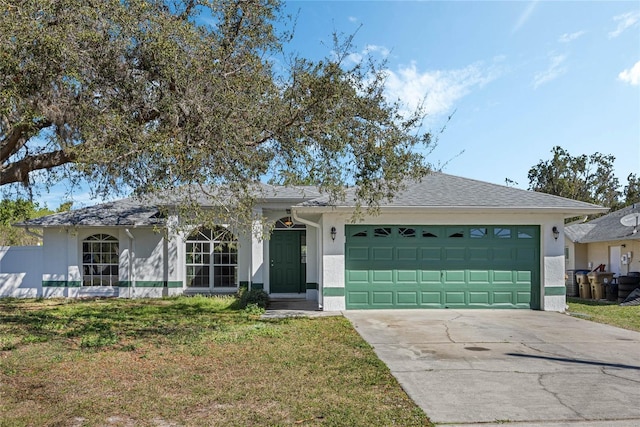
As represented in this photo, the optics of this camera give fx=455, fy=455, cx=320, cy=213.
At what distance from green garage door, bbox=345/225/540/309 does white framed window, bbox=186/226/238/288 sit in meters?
5.06

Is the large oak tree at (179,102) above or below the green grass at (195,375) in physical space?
above

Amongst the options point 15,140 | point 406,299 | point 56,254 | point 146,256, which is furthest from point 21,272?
point 406,299

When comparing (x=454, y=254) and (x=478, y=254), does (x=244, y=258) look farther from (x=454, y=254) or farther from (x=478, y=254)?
(x=478, y=254)

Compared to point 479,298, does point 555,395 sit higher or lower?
A: lower

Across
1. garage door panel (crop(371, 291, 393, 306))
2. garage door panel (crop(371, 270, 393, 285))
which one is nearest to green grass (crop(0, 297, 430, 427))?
garage door panel (crop(371, 291, 393, 306))

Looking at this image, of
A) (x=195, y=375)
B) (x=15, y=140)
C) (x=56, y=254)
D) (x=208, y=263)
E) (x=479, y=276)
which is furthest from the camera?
(x=56, y=254)

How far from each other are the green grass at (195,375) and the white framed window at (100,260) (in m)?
5.02

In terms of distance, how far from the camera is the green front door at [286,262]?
15.1 m

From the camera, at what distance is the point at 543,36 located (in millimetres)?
10414

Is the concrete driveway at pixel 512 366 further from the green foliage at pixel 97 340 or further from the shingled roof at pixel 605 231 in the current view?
the shingled roof at pixel 605 231

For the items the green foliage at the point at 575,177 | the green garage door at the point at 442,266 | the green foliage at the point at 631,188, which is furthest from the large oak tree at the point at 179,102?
the green foliage at the point at 631,188

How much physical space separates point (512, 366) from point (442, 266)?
567 centimetres

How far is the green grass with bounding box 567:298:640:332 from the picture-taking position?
1084 centimetres

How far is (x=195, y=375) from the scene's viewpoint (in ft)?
20.3
